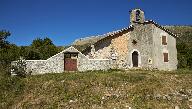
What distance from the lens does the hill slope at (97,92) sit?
21.3 metres

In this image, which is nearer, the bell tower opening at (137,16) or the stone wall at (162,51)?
the bell tower opening at (137,16)

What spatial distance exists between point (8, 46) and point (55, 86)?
14514 millimetres

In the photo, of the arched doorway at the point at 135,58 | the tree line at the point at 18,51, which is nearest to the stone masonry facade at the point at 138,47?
the arched doorway at the point at 135,58

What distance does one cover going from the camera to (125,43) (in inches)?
1291

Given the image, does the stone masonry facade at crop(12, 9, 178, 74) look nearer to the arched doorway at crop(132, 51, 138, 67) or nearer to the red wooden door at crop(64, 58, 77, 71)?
the arched doorway at crop(132, 51, 138, 67)

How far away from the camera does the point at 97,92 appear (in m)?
22.5

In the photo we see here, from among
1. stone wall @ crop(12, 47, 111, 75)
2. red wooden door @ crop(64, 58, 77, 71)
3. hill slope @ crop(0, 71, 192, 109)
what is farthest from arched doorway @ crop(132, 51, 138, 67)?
red wooden door @ crop(64, 58, 77, 71)

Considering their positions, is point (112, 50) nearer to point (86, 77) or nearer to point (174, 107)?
point (86, 77)

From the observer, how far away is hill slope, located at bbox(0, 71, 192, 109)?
21.3 meters

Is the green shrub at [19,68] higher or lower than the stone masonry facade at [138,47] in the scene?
lower

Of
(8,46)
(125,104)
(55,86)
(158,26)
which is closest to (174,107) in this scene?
(125,104)

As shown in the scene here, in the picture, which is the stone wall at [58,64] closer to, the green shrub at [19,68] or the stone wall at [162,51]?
the green shrub at [19,68]

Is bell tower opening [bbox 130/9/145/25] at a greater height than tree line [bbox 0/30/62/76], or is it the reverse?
bell tower opening [bbox 130/9/145/25]

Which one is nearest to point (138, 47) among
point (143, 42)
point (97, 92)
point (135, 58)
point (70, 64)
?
point (143, 42)
